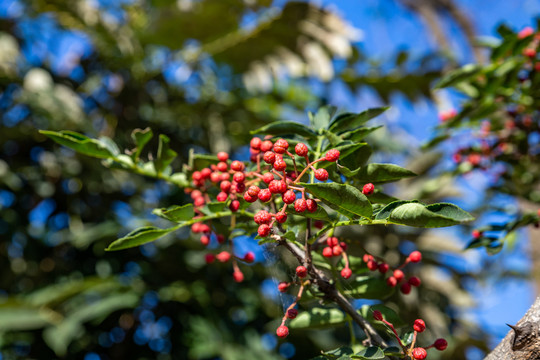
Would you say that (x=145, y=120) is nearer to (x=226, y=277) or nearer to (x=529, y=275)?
(x=226, y=277)

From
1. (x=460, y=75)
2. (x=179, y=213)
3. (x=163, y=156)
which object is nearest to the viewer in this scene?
(x=179, y=213)

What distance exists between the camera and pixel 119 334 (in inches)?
84.8

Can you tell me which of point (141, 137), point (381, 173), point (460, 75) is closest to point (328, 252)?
point (381, 173)

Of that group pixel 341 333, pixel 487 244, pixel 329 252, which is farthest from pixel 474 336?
pixel 329 252

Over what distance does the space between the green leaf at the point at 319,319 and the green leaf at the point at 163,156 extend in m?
0.35

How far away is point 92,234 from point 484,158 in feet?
5.04

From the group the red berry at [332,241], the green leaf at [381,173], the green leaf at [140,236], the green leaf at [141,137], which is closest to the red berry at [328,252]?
the red berry at [332,241]

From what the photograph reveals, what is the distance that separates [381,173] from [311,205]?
13cm

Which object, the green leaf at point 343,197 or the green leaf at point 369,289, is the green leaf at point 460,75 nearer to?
the green leaf at point 369,289

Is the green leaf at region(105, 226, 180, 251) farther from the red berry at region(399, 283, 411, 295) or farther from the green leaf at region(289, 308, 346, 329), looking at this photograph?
the red berry at region(399, 283, 411, 295)

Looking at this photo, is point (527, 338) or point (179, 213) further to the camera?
point (179, 213)

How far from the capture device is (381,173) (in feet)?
2.23

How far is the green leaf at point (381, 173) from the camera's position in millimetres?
666

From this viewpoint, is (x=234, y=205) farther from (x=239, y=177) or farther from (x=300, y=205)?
(x=300, y=205)
